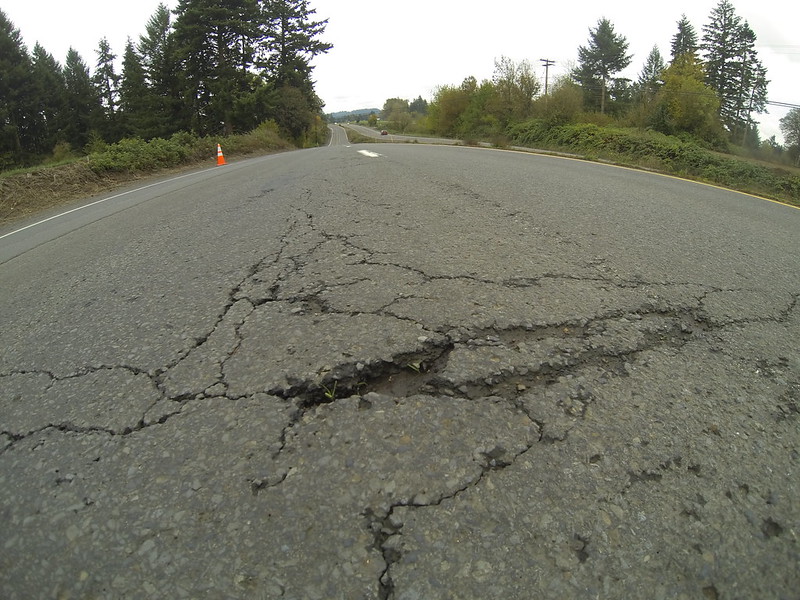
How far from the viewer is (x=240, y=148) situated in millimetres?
20266

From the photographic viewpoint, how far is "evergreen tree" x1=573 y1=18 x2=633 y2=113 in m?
46.5

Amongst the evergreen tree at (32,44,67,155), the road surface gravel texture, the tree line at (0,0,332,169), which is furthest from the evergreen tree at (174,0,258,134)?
the road surface gravel texture

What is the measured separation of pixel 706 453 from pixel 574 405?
1.52 feet

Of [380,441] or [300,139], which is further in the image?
[300,139]

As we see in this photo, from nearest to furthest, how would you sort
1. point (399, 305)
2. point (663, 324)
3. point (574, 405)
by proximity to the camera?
1. point (574, 405)
2. point (663, 324)
3. point (399, 305)

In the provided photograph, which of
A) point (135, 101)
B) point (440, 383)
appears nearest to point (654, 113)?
point (440, 383)

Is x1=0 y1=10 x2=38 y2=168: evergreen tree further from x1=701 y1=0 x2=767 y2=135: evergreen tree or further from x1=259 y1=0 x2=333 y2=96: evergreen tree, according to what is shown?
x1=701 y1=0 x2=767 y2=135: evergreen tree

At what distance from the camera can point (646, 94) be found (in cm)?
3025

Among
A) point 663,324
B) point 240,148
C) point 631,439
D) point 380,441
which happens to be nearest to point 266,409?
point 380,441

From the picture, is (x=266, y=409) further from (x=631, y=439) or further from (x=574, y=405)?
(x=631, y=439)

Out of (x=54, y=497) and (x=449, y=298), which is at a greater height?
(x=449, y=298)

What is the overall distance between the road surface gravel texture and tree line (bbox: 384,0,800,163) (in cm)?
2589

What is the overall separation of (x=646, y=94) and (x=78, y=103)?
49.2 meters

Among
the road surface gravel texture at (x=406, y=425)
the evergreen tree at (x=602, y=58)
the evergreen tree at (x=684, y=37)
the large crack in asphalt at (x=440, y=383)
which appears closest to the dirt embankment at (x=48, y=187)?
the road surface gravel texture at (x=406, y=425)
